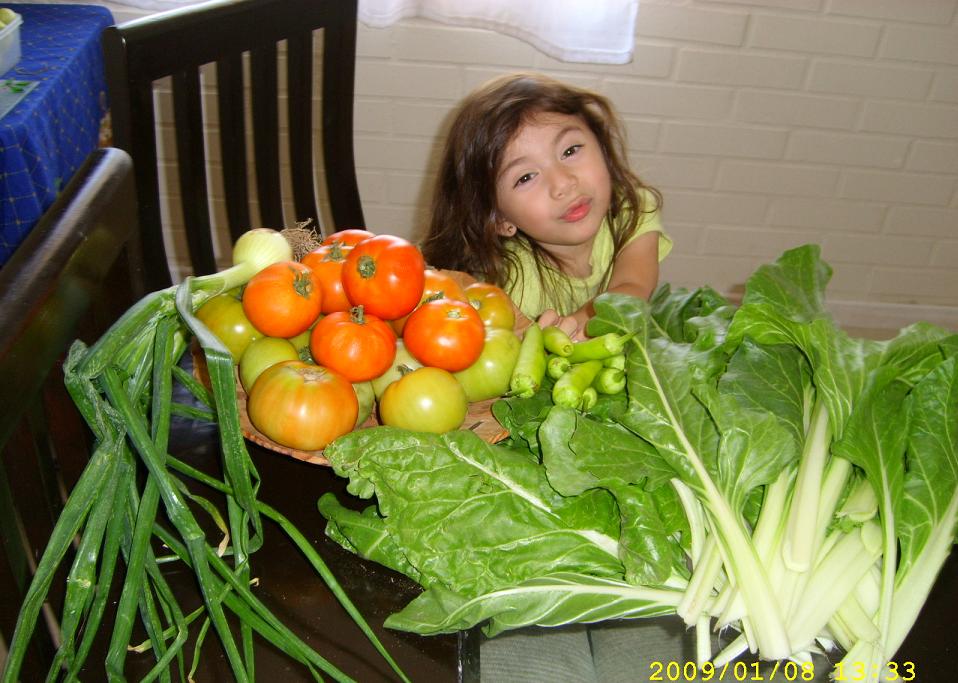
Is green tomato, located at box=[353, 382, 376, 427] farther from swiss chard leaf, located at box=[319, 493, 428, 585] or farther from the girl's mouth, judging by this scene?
the girl's mouth

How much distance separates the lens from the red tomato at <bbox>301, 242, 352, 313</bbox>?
885 millimetres

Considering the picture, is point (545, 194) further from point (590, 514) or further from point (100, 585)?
point (100, 585)

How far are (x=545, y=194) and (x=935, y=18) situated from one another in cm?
151

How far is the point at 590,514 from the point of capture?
2.23 feet

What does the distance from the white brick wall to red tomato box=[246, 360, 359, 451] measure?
1618 millimetres

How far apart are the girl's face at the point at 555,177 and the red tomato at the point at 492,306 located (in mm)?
419

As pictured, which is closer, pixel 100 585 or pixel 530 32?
pixel 100 585

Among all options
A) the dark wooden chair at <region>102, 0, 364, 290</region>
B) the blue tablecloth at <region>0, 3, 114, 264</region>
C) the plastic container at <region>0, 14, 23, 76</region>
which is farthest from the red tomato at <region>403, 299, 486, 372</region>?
the plastic container at <region>0, 14, 23, 76</region>

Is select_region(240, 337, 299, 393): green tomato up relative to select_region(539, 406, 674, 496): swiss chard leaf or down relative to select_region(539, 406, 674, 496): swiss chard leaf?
down

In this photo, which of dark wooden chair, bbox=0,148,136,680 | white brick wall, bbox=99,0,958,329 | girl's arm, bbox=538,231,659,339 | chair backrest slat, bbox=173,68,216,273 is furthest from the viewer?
white brick wall, bbox=99,0,958,329

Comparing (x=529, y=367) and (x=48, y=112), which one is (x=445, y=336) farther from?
(x=48, y=112)

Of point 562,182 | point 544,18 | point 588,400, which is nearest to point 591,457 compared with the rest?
point 588,400

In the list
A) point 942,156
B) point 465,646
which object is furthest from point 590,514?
point 942,156
